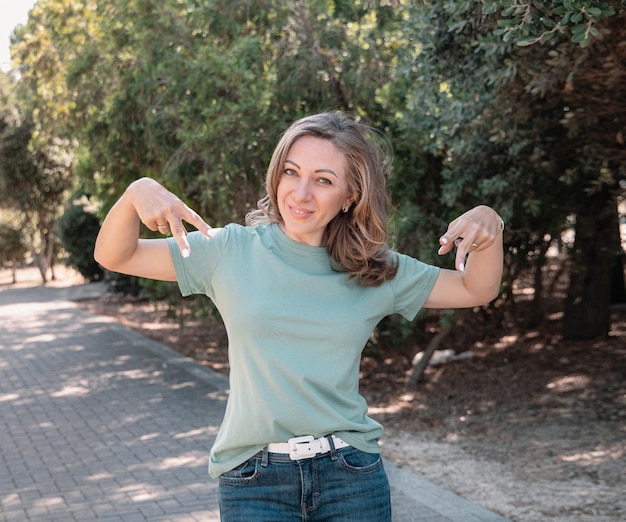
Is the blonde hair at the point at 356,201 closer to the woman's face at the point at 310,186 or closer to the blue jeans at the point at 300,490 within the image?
the woman's face at the point at 310,186

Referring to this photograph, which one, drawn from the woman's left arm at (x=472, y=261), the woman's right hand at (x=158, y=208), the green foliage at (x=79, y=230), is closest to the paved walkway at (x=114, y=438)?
the woman's left arm at (x=472, y=261)

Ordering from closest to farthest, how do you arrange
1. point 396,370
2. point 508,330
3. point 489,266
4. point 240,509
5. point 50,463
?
point 240,509
point 489,266
point 50,463
point 396,370
point 508,330

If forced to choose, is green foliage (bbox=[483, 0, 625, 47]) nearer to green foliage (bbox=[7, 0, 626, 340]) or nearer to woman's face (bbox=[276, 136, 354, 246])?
green foliage (bbox=[7, 0, 626, 340])

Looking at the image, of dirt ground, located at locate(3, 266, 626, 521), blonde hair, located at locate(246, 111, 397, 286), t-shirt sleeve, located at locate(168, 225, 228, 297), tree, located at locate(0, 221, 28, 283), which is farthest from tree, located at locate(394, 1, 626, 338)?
tree, located at locate(0, 221, 28, 283)

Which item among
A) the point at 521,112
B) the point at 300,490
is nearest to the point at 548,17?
the point at 521,112

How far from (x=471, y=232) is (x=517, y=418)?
5747 millimetres

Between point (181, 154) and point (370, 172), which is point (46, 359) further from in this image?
point (370, 172)

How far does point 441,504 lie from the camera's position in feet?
18.3

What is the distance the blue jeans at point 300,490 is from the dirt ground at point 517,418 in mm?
3198

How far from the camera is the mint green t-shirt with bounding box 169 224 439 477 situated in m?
2.33

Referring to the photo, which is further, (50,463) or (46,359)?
(46,359)

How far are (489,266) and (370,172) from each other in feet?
1.40

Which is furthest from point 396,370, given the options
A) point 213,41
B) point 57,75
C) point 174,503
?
point 57,75

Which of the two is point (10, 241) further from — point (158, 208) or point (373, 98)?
point (158, 208)
